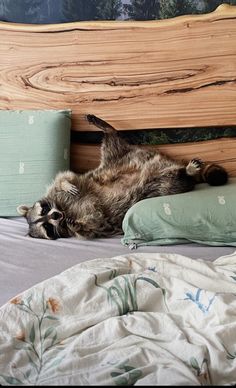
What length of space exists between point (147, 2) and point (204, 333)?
1447 mm

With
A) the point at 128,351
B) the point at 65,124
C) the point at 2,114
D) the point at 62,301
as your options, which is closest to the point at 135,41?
the point at 65,124

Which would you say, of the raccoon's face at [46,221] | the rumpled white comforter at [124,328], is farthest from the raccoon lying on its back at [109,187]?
the rumpled white comforter at [124,328]

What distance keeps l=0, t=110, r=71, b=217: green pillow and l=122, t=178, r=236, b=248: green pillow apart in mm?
472

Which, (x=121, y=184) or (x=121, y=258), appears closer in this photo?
(x=121, y=258)

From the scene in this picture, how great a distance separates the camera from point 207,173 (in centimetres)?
186

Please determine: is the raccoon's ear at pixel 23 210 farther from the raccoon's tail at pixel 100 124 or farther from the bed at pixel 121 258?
the raccoon's tail at pixel 100 124

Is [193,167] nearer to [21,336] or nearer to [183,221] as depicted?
[183,221]

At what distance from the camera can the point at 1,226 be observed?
179cm

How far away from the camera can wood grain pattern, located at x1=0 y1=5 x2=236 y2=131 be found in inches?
73.4

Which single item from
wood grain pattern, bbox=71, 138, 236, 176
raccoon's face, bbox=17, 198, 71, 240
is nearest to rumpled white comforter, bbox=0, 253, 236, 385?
raccoon's face, bbox=17, 198, 71, 240

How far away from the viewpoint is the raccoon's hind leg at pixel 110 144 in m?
1.95

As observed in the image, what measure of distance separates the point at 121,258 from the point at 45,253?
0.34 m

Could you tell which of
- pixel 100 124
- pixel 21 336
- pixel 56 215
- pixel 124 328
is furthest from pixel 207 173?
pixel 21 336

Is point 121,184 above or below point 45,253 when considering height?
above
